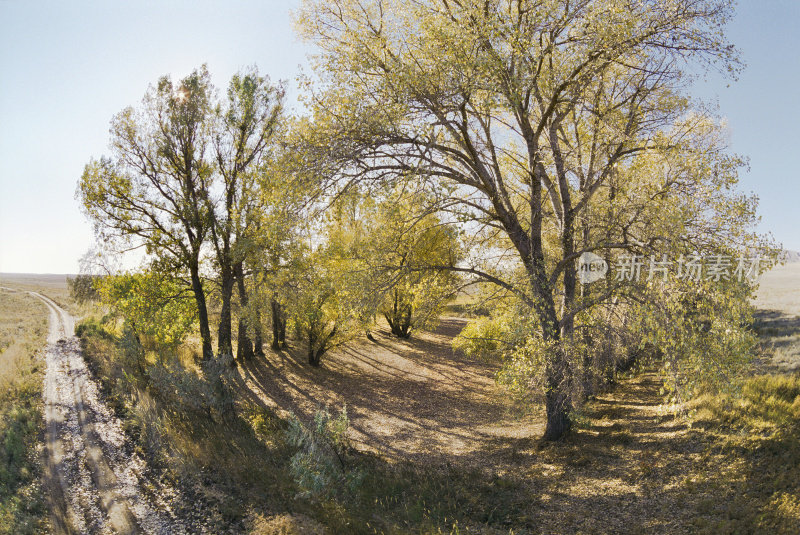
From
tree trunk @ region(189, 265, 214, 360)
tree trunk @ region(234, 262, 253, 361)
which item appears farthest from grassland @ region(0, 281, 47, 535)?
tree trunk @ region(234, 262, 253, 361)

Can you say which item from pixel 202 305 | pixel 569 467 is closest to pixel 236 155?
pixel 202 305

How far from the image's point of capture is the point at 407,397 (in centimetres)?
1636

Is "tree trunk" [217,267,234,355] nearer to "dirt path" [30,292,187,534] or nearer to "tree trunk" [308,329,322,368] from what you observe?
"tree trunk" [308,329,322,368]

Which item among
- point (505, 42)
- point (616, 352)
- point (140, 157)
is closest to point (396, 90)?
point (505, 42)

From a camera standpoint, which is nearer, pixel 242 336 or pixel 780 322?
pixel 780 322

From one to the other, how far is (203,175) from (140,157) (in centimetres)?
236
